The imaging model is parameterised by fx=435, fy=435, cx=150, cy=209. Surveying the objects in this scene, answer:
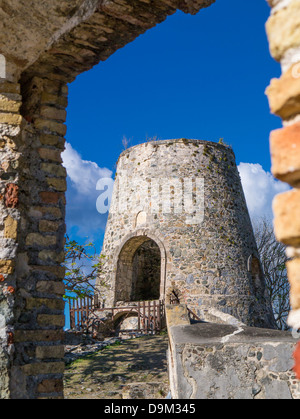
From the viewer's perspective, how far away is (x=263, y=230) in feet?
82.5

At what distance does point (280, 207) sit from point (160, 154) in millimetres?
14940

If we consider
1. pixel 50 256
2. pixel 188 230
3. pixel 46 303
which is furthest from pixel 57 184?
pixel 188 230

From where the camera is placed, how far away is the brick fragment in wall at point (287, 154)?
3.88ft

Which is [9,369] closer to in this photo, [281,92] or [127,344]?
[281,92]

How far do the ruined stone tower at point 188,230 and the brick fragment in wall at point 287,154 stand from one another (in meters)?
12.9

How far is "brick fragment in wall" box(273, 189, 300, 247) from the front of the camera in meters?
1.15

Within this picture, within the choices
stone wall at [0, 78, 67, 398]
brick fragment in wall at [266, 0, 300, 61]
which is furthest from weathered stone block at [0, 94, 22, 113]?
brick fragment in wall at [266, 0, 300, 61]

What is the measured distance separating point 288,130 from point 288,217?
0.24m

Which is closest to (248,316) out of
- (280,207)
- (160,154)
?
(160,154)

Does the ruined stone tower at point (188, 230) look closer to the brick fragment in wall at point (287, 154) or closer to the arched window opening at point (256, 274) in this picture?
the arched window opening at point (256, 274)

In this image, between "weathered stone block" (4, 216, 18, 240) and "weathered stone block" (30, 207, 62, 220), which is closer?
"weathered stone block" (4, 216, 18, 240)

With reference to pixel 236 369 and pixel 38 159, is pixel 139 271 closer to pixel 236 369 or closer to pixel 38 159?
pixel 236 369

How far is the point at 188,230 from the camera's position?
15.0 m

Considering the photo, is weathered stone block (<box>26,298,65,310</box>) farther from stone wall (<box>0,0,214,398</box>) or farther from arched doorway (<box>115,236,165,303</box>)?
arched doorway (<box>115,236,165,303</box>)
